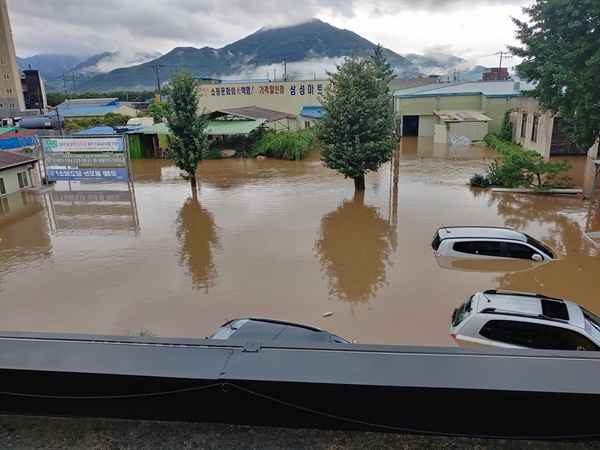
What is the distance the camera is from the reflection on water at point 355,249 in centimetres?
1167

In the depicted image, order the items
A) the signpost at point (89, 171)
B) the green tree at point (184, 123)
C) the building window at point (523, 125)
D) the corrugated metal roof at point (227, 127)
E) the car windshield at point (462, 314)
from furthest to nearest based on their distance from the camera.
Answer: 1. the corrugated metal roof at point (227, 127)
2. the building window at point (523, 125)
3. the green tree at point (184, 123)
4. the signpost at point (89, 171)
5. the car windshield at point (462, 314)

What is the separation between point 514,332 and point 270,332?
4.31 metres

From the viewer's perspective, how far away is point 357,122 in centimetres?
2014

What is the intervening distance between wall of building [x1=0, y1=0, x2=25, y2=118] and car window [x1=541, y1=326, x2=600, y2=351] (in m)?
88.2

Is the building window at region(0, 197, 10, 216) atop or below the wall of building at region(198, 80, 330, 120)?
below

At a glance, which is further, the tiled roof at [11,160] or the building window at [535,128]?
the building window at [535,128]

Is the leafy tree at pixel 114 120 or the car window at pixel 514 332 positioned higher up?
the leafy tree at pixel 114 120

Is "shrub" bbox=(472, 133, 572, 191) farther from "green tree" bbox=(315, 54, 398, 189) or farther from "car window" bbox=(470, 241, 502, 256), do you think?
"car window" bbox=(470, 241, 502, 256)

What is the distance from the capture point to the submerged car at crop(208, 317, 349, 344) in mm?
7031

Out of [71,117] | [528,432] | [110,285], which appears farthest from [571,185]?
[71,117]

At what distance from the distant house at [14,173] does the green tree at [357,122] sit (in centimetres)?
1635

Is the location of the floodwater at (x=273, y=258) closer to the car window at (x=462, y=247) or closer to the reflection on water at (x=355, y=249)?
the reflection on water at (x=355, y=249)

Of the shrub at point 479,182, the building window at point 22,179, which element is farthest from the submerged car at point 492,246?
the building window at point 22,179

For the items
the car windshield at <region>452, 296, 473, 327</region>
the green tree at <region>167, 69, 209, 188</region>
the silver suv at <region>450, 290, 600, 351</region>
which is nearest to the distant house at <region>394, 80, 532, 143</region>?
the green tree at <region>167, 69, 209, 188</region>
